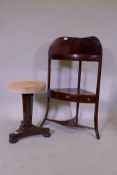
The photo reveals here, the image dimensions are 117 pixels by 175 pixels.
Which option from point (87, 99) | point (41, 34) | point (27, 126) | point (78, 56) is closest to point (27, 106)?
point (27, 126)

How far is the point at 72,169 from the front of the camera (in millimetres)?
1516

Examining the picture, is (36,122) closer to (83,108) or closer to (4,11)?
(83,108)

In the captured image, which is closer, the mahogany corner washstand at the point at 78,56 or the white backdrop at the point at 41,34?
the mahogany corner washstand at the point at 78,56

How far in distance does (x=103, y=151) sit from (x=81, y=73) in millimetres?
1087

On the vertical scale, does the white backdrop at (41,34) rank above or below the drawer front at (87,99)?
above

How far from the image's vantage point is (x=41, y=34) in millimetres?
2457

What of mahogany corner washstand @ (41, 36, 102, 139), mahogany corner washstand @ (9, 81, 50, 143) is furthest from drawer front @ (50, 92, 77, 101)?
mahogany corner washstand @ (9, 81, 50, 143)

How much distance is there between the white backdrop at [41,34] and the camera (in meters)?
2.39

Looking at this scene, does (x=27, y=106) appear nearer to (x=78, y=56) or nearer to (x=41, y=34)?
(x=78, y=56)

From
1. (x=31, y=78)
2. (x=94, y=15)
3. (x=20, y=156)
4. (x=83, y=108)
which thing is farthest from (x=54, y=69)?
(x=20, y=156)

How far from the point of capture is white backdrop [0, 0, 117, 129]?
2.39 m

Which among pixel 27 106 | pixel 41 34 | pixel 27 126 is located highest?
pixel 41 34

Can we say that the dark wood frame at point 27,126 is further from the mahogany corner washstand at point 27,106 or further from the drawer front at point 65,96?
the drawer front at point 65,96

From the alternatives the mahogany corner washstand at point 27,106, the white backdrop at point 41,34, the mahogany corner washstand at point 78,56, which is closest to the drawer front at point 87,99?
the mahogany corner washstand at point 78,56
